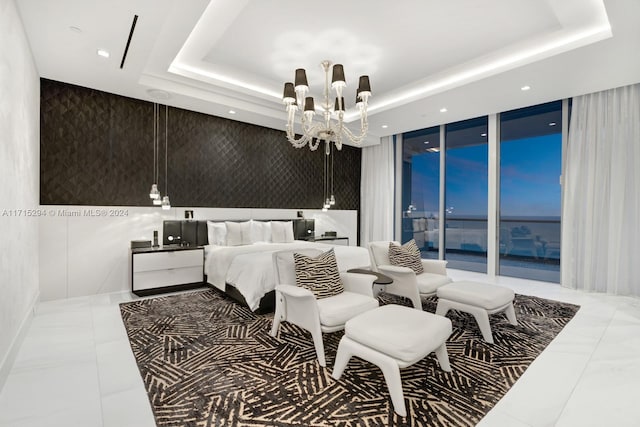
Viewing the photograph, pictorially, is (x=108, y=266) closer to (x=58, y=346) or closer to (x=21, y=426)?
(x=58, y=346)

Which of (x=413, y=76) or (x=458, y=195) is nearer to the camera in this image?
(x=413, y=76)

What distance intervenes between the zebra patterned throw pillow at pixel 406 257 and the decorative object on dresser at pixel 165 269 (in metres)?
2.86

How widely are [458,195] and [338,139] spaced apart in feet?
12.6

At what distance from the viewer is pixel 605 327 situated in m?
3.25

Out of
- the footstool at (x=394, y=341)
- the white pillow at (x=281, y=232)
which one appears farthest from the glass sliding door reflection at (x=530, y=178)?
the footstool at (x=394, y=341)

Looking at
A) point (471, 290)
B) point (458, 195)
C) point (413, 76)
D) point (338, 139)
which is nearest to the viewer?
point (471, 290)

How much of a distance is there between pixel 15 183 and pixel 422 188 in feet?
22.0

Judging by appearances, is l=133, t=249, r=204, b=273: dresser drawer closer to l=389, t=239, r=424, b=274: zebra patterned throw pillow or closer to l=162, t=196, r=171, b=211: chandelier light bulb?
l=162, t=196, r=171, b=211: chandelier light bulb

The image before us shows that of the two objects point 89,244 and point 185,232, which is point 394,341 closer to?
point 185,232

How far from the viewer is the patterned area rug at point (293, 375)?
6.07 ft

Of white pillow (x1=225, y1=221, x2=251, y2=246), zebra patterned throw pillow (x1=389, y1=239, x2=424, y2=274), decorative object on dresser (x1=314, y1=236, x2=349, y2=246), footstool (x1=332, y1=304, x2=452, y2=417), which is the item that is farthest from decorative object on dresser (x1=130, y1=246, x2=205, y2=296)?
footstool (x1=332, y1=304, x2=452, y2=417)

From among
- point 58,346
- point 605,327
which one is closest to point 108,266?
point 58,346

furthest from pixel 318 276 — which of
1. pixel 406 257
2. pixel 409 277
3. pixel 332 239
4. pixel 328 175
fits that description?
pixel 328 175

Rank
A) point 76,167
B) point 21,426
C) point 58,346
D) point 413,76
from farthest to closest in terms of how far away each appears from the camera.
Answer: point 413,76, point 76,167, point 58,346, point 21,426
